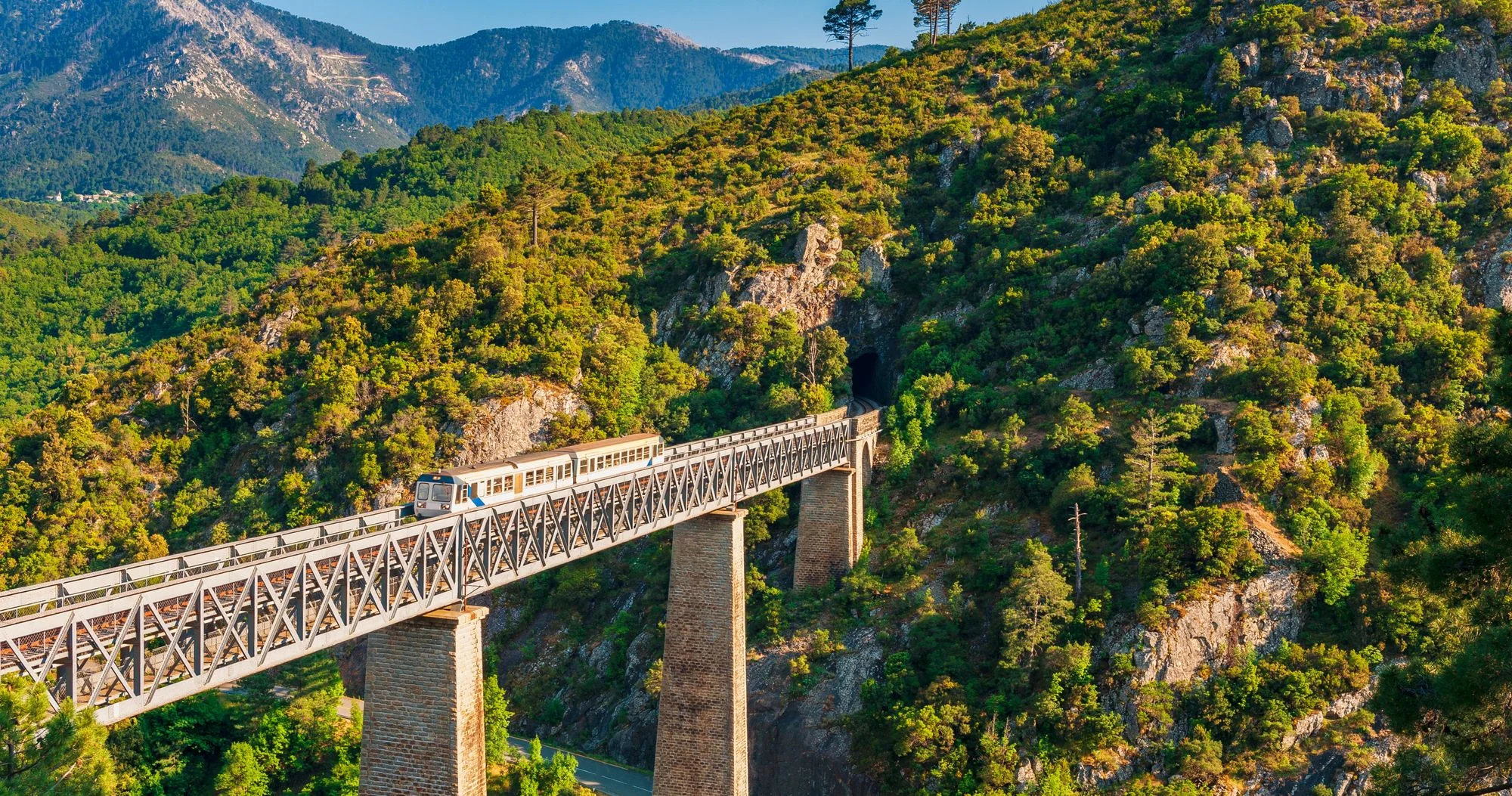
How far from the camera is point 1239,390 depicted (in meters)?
61.1

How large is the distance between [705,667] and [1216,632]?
21868mm

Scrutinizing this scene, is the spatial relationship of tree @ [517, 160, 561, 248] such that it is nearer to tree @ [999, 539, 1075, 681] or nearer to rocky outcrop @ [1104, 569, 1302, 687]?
tree @ [999, 539, 1075, 681]

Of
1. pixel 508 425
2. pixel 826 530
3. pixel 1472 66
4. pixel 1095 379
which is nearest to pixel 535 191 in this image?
pixel 508 425

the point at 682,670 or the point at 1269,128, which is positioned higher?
the point at 1269,128

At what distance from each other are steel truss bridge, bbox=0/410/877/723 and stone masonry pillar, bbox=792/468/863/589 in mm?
19966

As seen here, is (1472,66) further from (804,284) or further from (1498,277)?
(804,284)

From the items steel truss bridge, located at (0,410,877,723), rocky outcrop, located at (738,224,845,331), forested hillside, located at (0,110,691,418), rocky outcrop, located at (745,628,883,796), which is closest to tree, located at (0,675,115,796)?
steel truss bridge, located at (0,410,877,723)

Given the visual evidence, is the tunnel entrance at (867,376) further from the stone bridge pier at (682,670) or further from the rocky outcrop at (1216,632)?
the rocky outcrop at (1216,632)

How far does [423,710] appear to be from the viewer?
30672mm

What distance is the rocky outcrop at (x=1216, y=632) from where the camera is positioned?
1939 inches

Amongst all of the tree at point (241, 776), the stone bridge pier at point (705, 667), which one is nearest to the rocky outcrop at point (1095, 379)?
the stone bridge pier at point (705, 667)

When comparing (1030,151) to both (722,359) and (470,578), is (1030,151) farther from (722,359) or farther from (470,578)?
(470,578)

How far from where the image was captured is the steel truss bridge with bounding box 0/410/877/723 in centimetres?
2280

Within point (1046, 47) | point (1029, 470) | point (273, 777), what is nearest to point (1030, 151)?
point (1046, 47)
